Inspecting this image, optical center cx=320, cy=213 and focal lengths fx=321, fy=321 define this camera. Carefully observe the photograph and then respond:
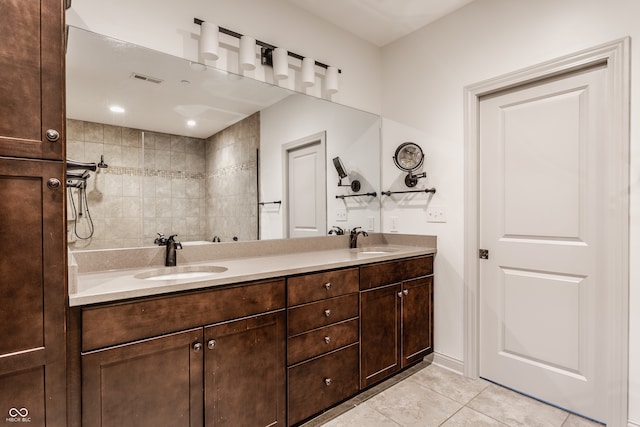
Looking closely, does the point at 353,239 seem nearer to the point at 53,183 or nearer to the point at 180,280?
the point at 180,280

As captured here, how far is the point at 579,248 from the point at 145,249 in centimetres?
253

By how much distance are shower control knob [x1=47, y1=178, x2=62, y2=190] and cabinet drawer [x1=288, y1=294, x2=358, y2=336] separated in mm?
1121

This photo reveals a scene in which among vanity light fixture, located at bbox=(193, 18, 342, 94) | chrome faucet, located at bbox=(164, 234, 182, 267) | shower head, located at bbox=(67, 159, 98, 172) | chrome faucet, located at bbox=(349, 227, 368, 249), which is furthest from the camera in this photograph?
chrome faucet, located at bbox=(349, 227, 368, 249)

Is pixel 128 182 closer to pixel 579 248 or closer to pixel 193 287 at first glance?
pixel 193 287

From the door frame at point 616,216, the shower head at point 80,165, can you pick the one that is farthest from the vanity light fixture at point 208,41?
the door frame at point 616,216

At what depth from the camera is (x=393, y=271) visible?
2236 mm

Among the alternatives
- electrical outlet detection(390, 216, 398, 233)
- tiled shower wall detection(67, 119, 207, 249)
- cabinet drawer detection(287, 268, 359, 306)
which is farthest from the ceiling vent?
electrical outlet detection(390, 216, 398, 233)

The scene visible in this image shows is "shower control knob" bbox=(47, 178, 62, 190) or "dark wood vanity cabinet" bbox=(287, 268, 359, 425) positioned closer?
"shower control knob" bbox=(47, 178, 62, 190)

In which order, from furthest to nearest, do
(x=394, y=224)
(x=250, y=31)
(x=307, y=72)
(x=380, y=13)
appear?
(x=394, y=224)
(x=380, y=13)
(x=307, y=72)
(x=250, y=31)

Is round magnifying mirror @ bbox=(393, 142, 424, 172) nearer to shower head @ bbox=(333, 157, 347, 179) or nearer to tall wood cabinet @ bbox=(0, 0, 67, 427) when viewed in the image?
shower head @ bbox=(333, 157, 347, 179)

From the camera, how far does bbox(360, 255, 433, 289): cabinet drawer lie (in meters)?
2.07

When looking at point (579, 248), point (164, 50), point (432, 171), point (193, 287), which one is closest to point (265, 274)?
point (193, 287)

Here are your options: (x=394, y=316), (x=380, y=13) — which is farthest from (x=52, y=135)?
(x=380, y=13)

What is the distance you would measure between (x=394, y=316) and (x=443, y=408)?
600 mm
